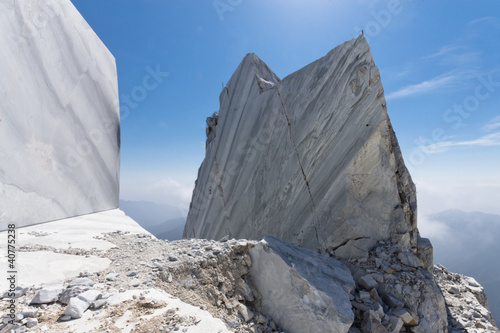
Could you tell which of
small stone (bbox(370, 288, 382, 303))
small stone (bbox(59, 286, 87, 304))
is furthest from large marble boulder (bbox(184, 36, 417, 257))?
small stone (bbox(59, 286, 87, 304))

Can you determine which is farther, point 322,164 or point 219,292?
point 322,164

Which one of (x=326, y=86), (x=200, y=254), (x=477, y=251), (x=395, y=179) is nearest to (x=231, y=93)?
(x=326, y=86)

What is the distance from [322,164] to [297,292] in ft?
15.0

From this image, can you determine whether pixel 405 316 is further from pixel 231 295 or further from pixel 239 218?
pixel 239 218

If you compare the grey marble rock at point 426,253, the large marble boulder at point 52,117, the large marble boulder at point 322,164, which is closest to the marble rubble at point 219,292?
the large marble boulder at point 52,117

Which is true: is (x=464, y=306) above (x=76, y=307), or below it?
below

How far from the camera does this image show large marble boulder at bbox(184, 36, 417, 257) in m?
6.71

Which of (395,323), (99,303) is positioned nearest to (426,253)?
(395,323)

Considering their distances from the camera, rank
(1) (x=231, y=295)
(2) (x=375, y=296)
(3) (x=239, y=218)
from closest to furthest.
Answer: (1) (x=231, y=295), (2) (x=375, y=296), (3) (x=239, y=218)

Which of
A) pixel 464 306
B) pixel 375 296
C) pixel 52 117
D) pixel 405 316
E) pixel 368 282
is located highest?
pixel 52 117

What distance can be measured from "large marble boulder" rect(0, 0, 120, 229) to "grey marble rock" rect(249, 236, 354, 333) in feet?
17.9

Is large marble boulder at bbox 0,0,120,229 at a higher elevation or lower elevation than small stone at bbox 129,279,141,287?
higher

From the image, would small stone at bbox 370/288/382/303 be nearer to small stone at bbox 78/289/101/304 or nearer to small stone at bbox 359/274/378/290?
small stone at bbox 359/274/378/290

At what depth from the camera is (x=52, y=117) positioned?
6.68 meters
